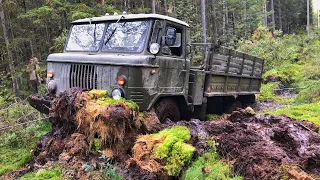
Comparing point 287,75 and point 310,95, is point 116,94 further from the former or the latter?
point 287,75

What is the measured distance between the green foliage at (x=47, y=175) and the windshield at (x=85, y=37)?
2.62m

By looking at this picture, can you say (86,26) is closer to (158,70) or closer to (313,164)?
(158,70)

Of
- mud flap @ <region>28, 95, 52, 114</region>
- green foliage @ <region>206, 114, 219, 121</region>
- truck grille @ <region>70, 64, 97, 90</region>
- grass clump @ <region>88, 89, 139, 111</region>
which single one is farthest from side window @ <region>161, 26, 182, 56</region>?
green foliage @ <region>206, 114, 219, 121</region>

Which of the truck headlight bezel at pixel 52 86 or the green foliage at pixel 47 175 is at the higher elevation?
the truck headlight bezel at pixel 52 86

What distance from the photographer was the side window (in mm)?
6234

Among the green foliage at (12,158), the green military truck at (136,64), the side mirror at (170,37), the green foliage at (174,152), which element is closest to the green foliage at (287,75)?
the green military truck at (136,64)

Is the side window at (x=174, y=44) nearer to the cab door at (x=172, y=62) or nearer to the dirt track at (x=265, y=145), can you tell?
the cab door at (x=172, y=62)

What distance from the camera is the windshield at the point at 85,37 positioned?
21.3ft

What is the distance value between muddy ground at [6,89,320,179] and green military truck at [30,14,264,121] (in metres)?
0.52

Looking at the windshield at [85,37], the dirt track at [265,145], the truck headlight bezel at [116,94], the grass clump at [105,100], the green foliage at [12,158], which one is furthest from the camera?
the windshield at [85,37]

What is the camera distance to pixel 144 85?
5.66 m

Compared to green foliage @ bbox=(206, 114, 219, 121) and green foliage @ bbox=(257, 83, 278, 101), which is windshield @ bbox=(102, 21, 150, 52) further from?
green foliage @ bbox=(257, 83, 278, 101)

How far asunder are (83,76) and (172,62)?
1891 mm

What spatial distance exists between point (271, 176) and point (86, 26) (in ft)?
16.3
